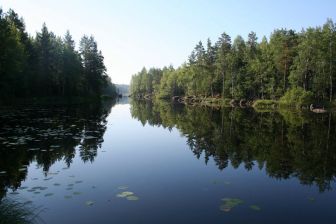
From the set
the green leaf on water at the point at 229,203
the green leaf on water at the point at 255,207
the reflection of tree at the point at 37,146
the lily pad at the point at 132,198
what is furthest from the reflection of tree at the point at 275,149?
the reflection of tree at the point at 37,146

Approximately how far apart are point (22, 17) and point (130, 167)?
69.4 metres

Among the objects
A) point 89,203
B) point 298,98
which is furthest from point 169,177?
point 298,98

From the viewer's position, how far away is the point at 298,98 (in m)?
63.0

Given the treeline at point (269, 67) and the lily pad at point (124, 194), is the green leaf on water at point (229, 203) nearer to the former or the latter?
the lily pad at point (124, 194)

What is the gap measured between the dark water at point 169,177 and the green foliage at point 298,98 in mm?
38721

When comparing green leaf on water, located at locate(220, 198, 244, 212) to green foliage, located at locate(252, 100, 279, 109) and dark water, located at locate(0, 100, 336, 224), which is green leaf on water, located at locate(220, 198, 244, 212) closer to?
dark water, located at locate(0, 100, 336, 224)

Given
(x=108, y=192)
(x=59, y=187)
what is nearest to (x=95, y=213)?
(x=108, y=192)

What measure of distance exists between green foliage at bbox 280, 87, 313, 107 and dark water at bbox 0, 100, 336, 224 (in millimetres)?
38721

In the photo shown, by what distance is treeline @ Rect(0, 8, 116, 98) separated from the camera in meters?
51.4

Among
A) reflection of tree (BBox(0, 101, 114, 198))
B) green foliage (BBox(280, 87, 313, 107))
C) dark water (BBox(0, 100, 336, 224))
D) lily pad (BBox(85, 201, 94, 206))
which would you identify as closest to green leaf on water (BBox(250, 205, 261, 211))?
dark water (BBox(0, 100, 336, 224))

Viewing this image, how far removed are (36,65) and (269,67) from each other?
1902 inches

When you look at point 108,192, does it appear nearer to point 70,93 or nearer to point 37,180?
point 37,180

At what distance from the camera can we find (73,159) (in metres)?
16.9

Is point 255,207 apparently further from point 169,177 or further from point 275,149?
point 275,149
